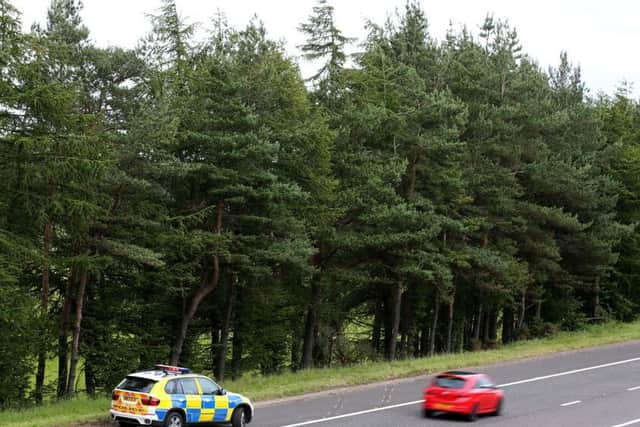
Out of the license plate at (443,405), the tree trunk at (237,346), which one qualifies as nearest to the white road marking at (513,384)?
the license plate at (443,405)

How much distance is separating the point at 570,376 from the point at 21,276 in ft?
70.3

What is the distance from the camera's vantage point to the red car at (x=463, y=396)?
2284cm

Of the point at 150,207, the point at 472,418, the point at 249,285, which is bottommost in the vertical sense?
the point at 472,418

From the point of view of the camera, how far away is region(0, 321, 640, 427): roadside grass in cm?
2048

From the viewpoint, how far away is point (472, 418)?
22922 millimetres

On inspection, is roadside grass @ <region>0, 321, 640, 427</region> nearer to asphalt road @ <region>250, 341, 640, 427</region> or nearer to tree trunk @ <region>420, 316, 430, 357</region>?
asphalt road @ <region>250, 341, 640, 427</region>

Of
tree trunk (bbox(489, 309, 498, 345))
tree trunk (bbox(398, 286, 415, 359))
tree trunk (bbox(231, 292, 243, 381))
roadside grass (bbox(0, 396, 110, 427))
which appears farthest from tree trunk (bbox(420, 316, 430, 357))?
roadside grass (bbox(0, 396, 110, 427))

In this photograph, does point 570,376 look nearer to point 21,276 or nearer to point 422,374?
point 422,374

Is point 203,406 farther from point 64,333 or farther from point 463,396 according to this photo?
point 64,333

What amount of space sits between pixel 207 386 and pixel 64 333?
14366 millimetres

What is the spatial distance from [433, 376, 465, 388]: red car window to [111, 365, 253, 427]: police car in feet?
19.3

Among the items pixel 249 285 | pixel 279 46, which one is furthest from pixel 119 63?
pixel 249 285

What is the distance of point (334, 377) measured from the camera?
29.5 metres

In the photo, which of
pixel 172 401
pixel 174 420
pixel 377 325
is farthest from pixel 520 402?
pixel 377 325
